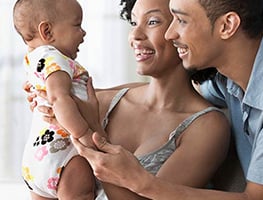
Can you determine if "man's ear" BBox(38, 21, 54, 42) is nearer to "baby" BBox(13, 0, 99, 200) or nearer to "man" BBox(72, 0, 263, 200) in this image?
"baby" BBox(13, 0, 99, 200)

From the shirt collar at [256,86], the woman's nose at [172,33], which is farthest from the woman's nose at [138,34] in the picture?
the shirt collar at [256,86]

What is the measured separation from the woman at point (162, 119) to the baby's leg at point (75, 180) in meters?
0.07

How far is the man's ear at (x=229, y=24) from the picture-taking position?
5.96ft

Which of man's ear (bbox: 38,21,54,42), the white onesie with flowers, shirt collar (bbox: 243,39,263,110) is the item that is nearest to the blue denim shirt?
shirt collar (bbox: 243,39,263,110)

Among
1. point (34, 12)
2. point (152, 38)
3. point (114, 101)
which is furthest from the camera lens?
point (114, 101)

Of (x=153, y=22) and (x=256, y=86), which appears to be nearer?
(x=256, y=86)

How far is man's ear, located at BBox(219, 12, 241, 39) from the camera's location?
71.5 inches

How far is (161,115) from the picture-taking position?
2.12 meters

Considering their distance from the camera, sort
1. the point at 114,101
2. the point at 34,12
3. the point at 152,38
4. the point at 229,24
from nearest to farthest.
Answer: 1. the point at 229,24
2. the point at 34,12
3. the point at 152,38
4. the point at 114,101

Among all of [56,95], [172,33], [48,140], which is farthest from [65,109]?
[172,33]

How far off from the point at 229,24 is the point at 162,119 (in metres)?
0.43

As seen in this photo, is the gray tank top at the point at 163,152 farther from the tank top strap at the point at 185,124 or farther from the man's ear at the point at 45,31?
the man's ear at the point at 45,31

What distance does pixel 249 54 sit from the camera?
187 centimetres

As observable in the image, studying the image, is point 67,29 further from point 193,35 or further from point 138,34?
point 193,35
